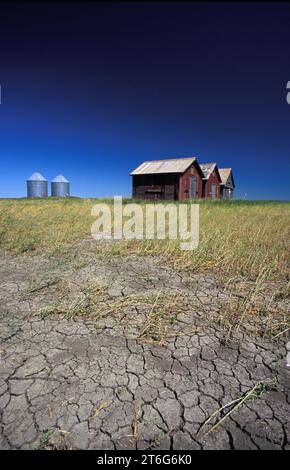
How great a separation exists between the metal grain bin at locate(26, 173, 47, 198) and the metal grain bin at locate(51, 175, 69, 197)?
1.84 meters

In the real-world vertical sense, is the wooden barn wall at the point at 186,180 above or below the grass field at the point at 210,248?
above

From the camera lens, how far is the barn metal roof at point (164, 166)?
21.4 meters

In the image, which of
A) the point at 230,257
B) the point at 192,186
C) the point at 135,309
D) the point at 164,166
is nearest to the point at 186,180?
the point at 192,186

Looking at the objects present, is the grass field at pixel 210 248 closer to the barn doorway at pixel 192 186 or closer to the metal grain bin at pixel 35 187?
the barn doorway at pixel 192 186

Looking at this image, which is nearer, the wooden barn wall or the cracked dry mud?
the cracked dry mud

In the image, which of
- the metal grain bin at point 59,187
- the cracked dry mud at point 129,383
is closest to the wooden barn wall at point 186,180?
the cracked dry mud at point 129,383

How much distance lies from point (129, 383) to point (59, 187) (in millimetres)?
36516

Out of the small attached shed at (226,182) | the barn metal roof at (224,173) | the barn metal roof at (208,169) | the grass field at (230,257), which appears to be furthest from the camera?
the barn metal roof at (224,173)

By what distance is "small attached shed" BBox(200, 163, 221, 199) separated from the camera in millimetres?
25998

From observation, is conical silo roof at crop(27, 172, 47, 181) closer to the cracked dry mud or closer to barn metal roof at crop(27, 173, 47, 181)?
barn metal roof at crop(27, 173, 47, 181)

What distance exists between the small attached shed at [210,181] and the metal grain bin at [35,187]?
22.8 meters

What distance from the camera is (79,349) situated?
5.53 ft

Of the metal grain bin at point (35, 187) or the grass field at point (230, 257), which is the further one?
the metal grain bin at point (35, 187)

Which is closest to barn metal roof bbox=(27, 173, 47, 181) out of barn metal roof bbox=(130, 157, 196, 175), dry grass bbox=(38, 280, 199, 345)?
barn metal roof bbox=(130, 157, 196, 175)
